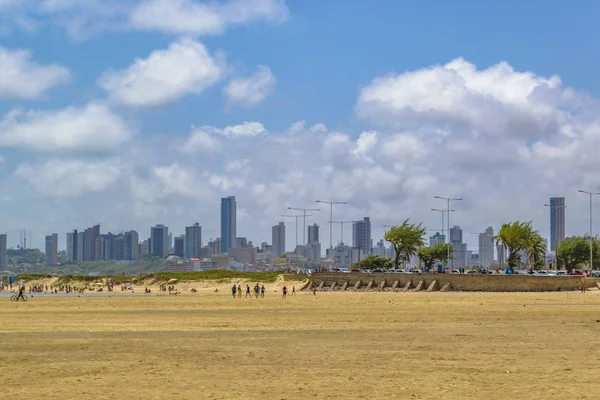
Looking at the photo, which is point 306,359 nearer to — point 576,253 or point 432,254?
point 576,253

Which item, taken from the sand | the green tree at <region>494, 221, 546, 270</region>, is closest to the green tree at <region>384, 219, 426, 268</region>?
the green tree at <region>494, 221, 546, 270</region>

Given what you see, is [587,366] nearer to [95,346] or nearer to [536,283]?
[95,346]

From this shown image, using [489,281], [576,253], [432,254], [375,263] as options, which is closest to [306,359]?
[489,281]

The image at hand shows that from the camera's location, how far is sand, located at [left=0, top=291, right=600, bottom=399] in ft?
57.0

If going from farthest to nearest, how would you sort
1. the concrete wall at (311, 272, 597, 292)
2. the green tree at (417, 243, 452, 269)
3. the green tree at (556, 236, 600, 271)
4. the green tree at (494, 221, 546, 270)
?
the green tree at (417, 243, 452, 269) < the green tree at (556, 236, 600, 271) < the green tree at (494, 221, 546, 270) < the concrete wall at (311, 272, 597, 292)

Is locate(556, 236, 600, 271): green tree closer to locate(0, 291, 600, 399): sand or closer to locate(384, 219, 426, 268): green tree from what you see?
locate(384, 219, 426, 268): green tree

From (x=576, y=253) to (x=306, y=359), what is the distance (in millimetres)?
104050

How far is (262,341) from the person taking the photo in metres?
27.9

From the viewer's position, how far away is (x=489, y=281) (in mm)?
76188

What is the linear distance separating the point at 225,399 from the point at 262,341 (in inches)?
452

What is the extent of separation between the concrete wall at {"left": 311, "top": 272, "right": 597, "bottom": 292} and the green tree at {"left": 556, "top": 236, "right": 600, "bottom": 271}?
45646 millimetres

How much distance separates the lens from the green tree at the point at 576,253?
117 meters

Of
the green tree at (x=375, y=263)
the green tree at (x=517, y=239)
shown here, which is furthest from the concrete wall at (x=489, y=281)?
the green tree at (x=375, y=263)

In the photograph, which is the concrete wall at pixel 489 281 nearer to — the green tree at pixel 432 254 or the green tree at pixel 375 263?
the green tree at pixel 432 254
